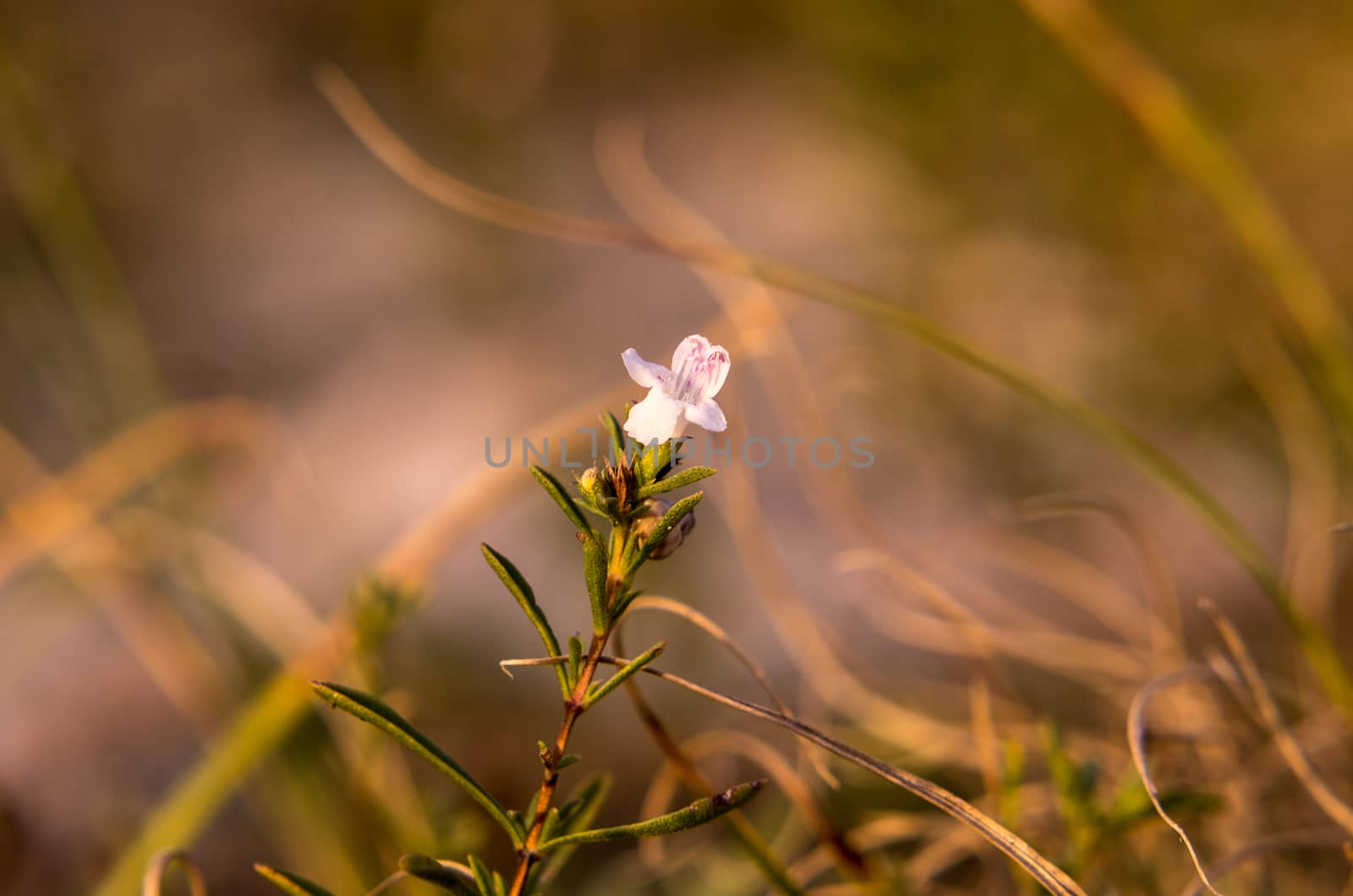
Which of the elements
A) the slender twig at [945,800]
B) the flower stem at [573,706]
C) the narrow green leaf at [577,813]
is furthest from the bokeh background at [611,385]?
the flower stem at [573,706]

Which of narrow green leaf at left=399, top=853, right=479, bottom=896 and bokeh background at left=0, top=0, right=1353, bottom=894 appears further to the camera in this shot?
bokeh background at left=0, top=0, right=1353, bottom=894

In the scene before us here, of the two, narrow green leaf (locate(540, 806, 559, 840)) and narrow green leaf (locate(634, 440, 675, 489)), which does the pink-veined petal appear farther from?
narrow green leaf (locate(540, 806, 559, 840))

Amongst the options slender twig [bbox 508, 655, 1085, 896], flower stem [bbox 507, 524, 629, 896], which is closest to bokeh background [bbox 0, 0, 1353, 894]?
slender twig [bbox 508, 655, 1085, 896]

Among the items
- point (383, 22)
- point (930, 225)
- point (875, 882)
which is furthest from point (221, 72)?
point (875, 882)

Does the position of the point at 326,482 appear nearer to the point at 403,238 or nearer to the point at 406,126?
the point at 403,238

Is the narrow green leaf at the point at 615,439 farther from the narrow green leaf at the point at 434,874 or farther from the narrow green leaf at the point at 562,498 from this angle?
the narrow green leaf at the point at 434,874

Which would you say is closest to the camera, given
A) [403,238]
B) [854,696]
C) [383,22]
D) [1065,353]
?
[854,696]
